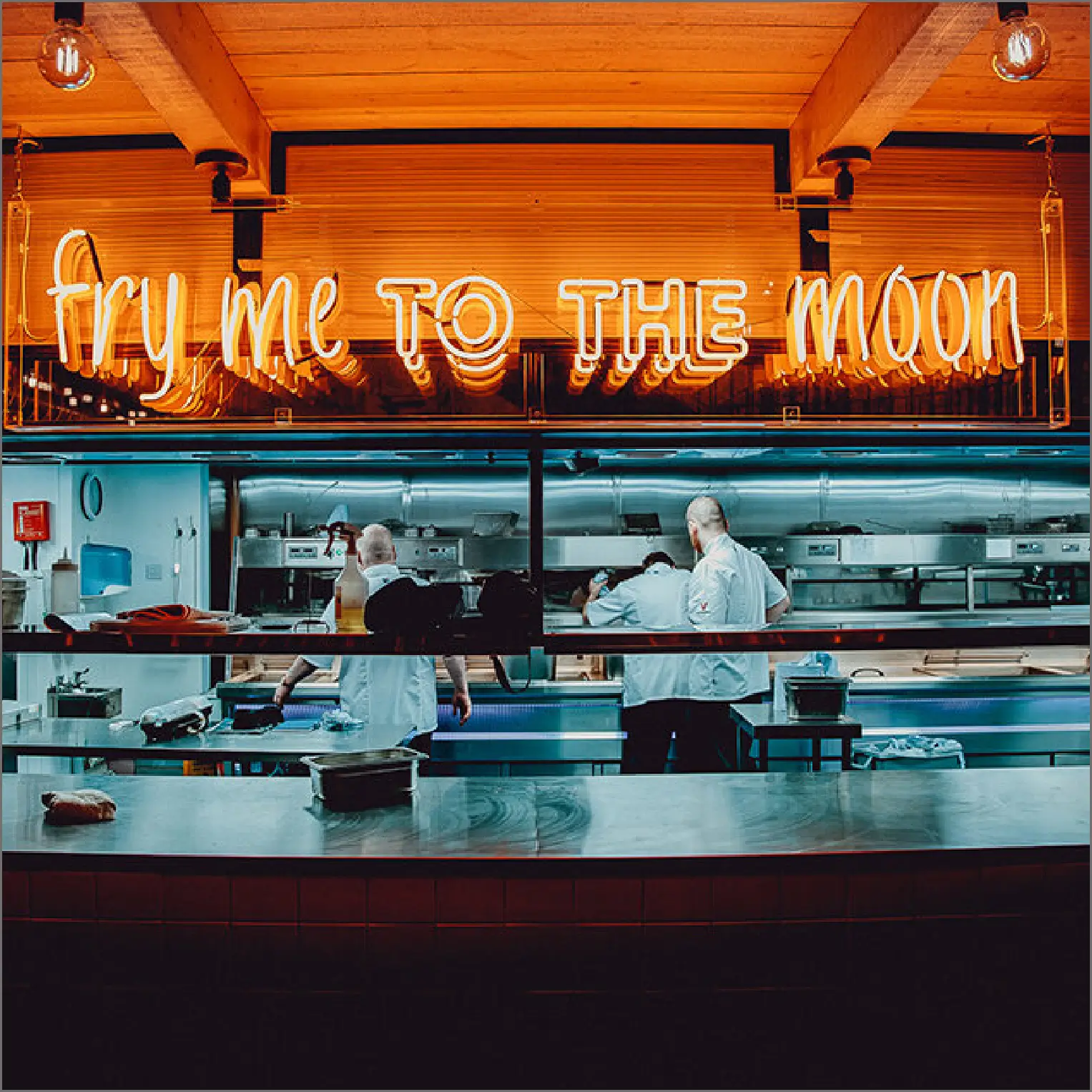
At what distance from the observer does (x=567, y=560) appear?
823 centimetres

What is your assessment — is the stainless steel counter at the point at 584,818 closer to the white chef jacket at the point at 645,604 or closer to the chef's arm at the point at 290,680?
the chef's arm at the point at 290,680

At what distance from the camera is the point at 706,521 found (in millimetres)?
5660

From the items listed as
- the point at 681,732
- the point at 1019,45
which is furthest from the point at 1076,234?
the point at 681,732

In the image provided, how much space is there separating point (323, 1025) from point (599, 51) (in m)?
3.72

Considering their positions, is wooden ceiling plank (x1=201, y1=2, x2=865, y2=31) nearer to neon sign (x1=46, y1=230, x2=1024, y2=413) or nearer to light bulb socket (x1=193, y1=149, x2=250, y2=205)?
light bulb socket (x1=193, y1=149, x2=250, y2=205)

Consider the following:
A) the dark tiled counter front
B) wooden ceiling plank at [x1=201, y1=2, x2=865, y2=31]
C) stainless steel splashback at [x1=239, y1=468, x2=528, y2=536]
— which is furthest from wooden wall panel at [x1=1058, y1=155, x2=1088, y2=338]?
stainless steel splashback at [x1=239, y1=468, x2=528, y2=536]

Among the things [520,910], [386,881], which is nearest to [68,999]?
[386,881]

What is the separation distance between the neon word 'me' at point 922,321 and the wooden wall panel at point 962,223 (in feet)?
2.68

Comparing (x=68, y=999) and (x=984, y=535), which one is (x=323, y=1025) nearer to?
(x=68, y=999)

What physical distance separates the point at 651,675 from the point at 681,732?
1.47 ft

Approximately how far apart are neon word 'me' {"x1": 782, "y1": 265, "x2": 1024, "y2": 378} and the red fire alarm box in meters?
6.42

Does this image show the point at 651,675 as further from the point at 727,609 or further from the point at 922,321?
the point at 922,321

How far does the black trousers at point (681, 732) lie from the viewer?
5.72m

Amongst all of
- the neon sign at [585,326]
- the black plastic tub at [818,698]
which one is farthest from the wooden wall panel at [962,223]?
the black plastic tub at [818,698]
